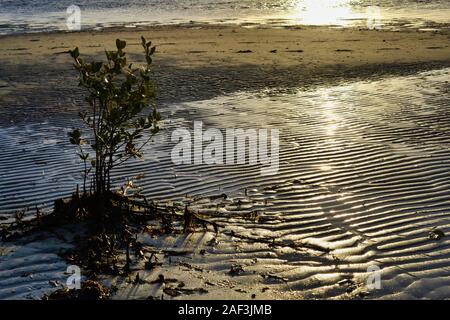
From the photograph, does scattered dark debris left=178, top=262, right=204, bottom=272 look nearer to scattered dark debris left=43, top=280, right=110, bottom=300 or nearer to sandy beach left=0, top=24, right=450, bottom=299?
sandy beach left=0, top=24, right=450, bottom=299

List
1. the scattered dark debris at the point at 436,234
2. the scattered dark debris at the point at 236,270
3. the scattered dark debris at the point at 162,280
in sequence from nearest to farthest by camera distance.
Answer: the scattered dark debris at the point at 162,280
the scattered dark debris at the point at 236,270
the scattered dark debris at the point at 436,234

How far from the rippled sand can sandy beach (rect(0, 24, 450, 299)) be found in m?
0.02

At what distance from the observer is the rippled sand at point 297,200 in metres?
4.72

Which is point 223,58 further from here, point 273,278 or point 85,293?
point 85,293

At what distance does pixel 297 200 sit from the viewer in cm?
650

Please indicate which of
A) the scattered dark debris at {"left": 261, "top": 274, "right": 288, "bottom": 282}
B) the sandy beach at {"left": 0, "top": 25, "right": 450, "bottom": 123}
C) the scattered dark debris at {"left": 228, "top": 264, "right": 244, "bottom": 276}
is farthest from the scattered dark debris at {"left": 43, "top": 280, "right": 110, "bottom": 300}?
the sandy beach at {"left": 0, "top": 25, "right": 450, "bottom": 123}

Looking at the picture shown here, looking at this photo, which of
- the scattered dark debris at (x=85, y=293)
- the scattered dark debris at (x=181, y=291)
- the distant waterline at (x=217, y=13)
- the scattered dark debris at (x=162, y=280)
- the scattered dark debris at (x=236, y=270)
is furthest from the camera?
the distant waterline at (x=217, y=13)

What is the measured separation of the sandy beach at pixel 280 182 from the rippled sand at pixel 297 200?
0.06 ft

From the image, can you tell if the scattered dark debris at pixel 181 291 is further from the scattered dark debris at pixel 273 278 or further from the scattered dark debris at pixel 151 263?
the scattered dark debris at pixel 273 278

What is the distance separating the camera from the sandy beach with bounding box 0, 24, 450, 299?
4742 mm

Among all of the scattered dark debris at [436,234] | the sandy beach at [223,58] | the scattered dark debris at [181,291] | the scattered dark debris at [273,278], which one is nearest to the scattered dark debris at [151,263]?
the scattered dark debris at [181,291]

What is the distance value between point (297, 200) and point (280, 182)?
2.12 feet

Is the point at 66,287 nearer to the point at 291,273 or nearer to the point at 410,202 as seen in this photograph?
the point at 291,273

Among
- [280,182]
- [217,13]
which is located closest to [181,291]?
[280,182]
